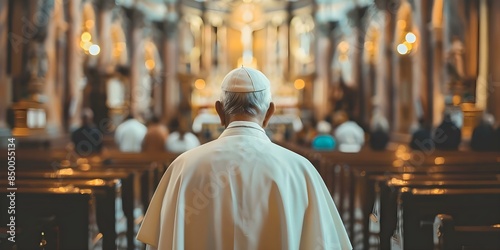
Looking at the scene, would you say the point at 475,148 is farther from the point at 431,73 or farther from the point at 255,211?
the point at 255,211

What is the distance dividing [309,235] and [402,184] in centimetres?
172

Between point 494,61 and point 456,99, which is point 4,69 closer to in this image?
point 456,99

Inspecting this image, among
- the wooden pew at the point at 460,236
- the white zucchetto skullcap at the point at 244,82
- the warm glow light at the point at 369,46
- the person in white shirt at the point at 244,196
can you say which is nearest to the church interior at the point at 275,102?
the wooden pew at the point at 460,236

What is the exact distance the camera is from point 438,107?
1143 centimetres

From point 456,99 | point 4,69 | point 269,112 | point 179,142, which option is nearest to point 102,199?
point 269,112

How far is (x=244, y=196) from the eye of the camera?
215 cm

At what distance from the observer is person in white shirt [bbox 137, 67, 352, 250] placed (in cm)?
214

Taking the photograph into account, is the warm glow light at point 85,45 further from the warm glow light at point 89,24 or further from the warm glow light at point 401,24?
the warm glow light at point 401,24

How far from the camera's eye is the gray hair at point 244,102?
2.22m

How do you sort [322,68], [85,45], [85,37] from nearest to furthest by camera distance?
[85,45], [85,37], [322,68]

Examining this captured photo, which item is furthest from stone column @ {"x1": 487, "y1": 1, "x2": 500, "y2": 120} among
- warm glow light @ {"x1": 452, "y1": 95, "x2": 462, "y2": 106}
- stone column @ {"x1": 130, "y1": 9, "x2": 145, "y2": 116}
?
stone column @ {"x1": 130, "y1": 9, "x2": 145, "y2": 116}

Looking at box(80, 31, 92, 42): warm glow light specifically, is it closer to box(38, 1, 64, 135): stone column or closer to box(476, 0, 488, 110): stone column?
box(38, 1, 64, 135): stone column

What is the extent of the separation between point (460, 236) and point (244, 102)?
4.31 ft

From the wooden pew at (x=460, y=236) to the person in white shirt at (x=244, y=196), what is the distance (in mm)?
696
